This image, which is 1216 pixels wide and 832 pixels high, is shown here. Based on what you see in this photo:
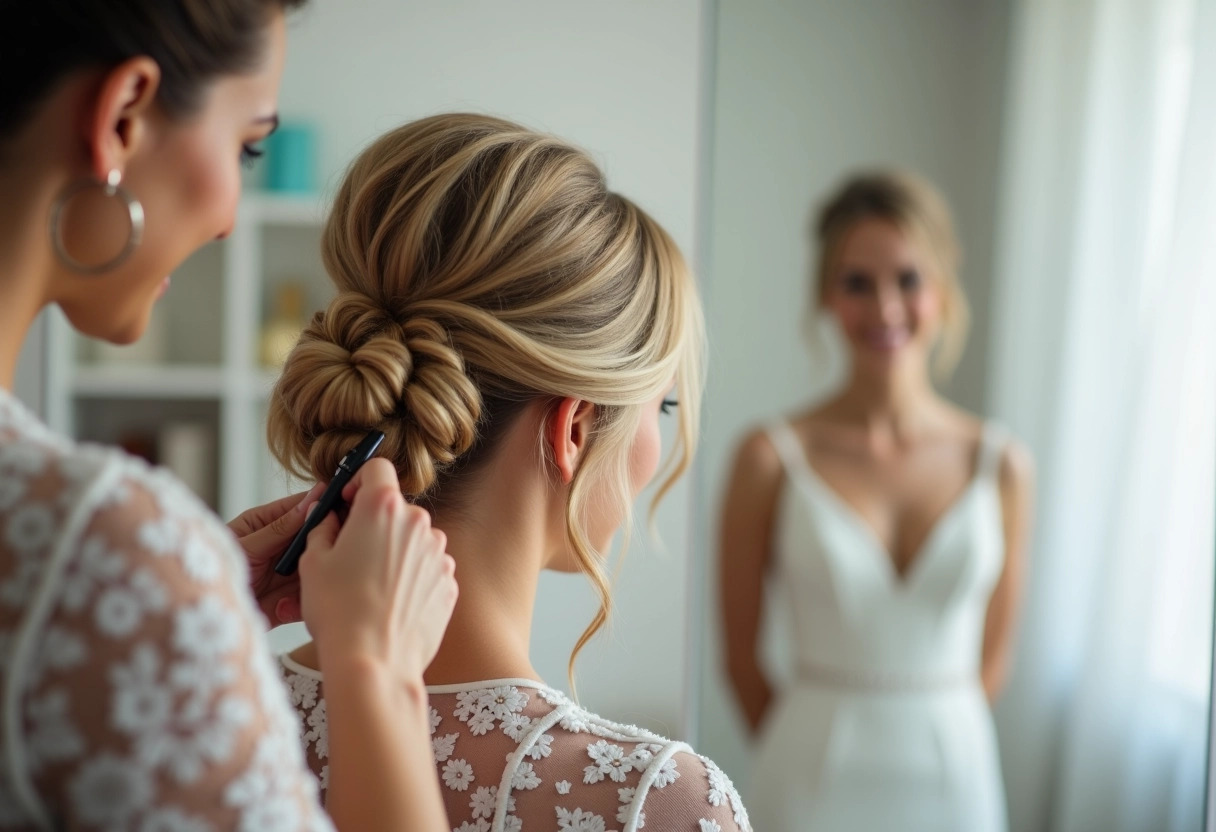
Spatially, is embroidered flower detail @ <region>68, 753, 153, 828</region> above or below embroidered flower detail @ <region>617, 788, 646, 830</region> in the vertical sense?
above

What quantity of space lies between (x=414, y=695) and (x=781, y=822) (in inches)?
28.6

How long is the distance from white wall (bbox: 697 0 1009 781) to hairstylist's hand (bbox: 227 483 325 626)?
0.57 metres

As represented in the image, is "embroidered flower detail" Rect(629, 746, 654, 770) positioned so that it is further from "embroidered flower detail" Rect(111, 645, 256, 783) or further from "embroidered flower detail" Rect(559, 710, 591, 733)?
"embroidered flower detail" Rect(111, 645, 256, 783)

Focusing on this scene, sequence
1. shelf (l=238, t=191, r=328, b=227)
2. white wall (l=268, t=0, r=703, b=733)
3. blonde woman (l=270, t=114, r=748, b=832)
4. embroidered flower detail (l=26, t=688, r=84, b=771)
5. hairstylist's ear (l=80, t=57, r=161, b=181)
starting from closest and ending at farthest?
embroidered flower detail (l=26, t=688, r=84, b=771), hairstylist's ear (l=80, t=57, r=161, b=181), blonde woman (l=270, t=114, r=748, b=832), white wall (l=268, t=0, r=703, b=733), shelf (l=238, t=191, r=328, b=227)

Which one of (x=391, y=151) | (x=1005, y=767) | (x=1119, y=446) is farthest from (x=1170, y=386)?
(x=391, y=151)

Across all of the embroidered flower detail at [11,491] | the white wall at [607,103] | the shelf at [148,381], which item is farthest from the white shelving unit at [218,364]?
the embroidered flower detail at [11,491]

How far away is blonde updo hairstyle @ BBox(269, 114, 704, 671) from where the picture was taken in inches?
32.6

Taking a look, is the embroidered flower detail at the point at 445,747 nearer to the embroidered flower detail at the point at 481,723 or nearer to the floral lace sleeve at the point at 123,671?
the embroidered flower detail at the point at 481,723

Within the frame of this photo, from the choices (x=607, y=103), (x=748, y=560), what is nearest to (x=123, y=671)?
(x=748, y=560)

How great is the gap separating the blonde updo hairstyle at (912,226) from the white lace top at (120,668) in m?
0.91

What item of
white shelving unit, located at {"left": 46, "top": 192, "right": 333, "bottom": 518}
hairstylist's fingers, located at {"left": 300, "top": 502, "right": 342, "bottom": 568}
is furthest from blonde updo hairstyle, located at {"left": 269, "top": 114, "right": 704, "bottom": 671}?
white shelving unit, located at {"left": 46, "top": 192, "right": 333, "bottom": 518}

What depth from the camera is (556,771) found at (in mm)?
757

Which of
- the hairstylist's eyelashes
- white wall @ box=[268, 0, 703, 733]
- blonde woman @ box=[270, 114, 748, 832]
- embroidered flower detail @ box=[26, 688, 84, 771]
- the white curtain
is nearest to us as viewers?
embroidered flower detail @ box=[26, 688, 84, 771]

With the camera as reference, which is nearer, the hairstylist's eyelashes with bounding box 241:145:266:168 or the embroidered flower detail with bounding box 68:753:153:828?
the embroidered flower detail with bounding box 68:753:153:828
